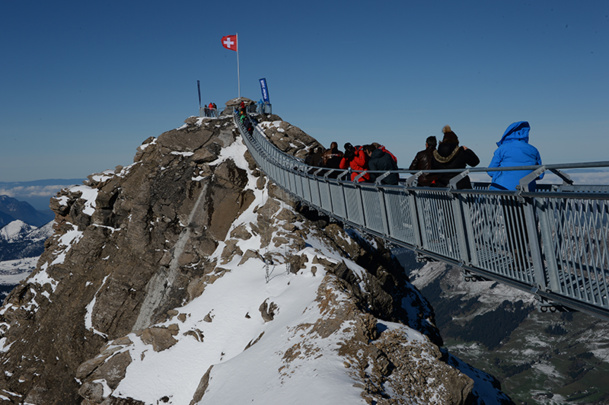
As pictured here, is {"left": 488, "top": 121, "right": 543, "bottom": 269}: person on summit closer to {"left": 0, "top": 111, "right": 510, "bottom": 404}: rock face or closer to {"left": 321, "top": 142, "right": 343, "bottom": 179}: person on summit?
{"left": 0, "top": 111, "right": 510, "bottom": 404}: rock face

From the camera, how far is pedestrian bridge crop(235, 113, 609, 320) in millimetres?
4789

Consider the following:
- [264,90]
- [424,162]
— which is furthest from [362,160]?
[264,90]

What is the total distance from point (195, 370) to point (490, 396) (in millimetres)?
17243

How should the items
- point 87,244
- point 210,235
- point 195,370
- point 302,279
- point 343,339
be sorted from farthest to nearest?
point 87,244
point 210,235
point 302,279
point 195,370
point 343,339

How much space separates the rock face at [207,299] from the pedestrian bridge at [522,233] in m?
4.32

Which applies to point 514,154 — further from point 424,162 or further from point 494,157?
point 424,162

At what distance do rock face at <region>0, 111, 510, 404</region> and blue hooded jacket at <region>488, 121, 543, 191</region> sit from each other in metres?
5.91

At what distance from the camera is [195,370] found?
1836cm

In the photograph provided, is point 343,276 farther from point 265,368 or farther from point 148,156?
point 148,156

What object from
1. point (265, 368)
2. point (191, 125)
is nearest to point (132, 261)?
point (191, 125)

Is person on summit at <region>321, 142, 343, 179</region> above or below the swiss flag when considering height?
below

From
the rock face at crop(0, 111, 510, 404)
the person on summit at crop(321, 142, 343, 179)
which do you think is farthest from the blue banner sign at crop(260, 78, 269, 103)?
the person on summit at crop(321, 142, 343, 179)

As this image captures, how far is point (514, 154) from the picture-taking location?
6805mm

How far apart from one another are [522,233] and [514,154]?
1.55 meters
